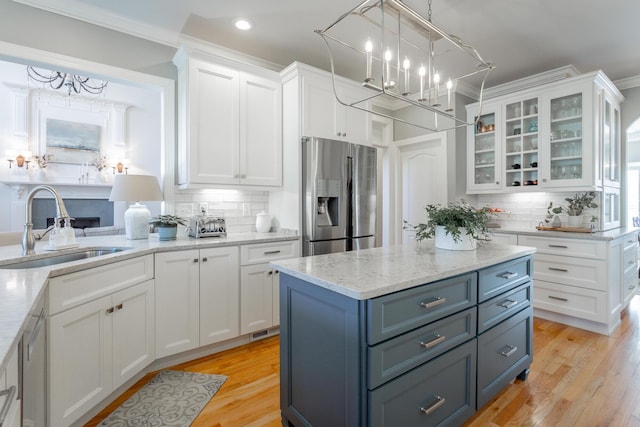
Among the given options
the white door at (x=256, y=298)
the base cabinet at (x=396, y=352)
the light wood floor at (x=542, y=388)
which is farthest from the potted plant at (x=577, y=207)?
the white door at (x=256, y=298)

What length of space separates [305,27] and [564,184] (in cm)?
306

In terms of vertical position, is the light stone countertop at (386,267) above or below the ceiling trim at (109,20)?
below

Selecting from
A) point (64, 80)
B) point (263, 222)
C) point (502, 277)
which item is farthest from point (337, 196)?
point (64, 80)

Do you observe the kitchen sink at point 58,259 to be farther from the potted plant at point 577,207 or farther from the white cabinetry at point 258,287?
the potted plant at point 577,207

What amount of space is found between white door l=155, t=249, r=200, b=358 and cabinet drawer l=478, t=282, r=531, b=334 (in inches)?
76.9

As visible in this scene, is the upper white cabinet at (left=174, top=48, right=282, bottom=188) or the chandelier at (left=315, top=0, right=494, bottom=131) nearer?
the chandelier at (left=315, top=0, right=494, bottom=131)

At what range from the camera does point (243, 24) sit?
2709 mm

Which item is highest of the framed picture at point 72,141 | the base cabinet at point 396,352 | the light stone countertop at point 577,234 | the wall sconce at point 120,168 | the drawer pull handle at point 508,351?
the framed picture at point 72,141

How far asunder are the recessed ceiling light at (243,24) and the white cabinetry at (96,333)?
6.70 ft

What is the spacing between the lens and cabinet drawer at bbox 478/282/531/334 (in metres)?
1.71

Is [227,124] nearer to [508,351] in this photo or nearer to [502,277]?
[502,277]

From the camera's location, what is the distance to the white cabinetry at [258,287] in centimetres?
267

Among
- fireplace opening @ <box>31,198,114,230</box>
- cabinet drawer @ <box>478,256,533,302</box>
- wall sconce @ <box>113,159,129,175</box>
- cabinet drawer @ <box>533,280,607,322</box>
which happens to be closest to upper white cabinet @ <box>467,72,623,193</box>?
cabinet drawer @ <box>533,280,607,322</box>

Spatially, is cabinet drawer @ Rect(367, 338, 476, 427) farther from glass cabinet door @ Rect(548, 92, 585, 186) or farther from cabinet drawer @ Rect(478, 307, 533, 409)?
glass cabinet door @ Rect(548, 92, 585, 186)
